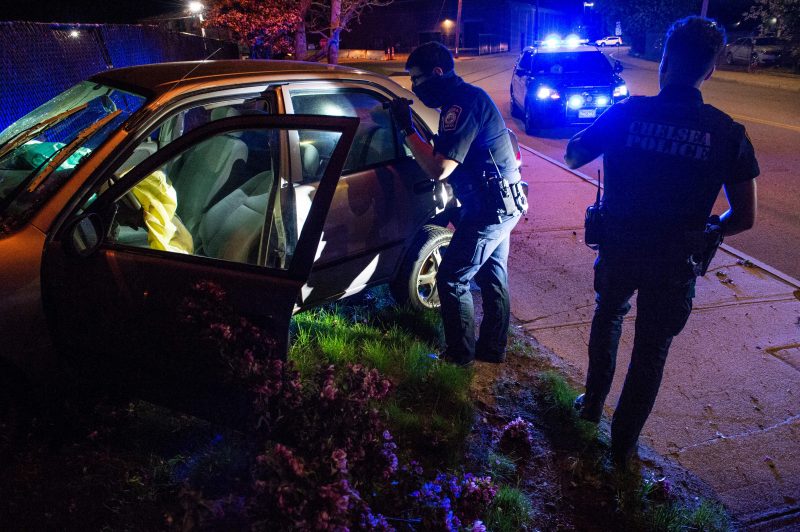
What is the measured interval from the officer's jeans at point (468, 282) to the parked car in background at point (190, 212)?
0.50 metres

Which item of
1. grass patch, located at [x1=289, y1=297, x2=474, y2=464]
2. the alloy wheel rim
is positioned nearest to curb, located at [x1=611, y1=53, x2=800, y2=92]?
the alloy wheel rim

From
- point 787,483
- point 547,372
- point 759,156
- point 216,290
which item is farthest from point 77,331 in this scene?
point 759,156

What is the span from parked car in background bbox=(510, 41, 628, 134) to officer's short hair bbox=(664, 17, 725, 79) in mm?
8924

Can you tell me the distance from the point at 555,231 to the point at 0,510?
5.25 m

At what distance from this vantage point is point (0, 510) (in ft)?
7.64

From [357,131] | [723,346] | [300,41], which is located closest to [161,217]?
[357,131]

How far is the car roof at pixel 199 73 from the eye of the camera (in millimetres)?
2943

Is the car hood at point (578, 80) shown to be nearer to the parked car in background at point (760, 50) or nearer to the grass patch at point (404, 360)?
the grass patch at point (404, 360)

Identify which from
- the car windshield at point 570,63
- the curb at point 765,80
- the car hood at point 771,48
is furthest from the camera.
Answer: the car hood at point 771,48

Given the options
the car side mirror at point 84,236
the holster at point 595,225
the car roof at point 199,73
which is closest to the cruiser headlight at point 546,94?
the car roof at point 199,73

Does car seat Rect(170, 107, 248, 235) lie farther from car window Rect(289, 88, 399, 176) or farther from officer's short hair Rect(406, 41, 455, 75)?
officer's short hair Rect(406, 41, 455, 75)

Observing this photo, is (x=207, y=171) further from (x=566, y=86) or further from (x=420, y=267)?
(x=566, y=86)

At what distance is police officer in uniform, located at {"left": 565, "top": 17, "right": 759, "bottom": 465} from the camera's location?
2477mm

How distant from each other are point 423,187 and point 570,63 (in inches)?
372
